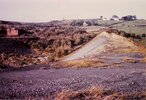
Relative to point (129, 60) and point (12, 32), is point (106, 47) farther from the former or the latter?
point (12, 32)

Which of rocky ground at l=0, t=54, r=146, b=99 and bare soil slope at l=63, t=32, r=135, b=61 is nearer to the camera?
rocky ground at l=0, t=54, r=146, b=99

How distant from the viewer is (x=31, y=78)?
2173cm

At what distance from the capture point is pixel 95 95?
16062mm

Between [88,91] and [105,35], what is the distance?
29783 millimetres

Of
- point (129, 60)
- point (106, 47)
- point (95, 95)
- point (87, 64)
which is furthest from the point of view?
point (106, 47)

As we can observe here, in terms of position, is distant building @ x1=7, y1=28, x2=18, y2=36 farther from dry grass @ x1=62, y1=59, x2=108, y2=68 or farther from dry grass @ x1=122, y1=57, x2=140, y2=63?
dry grass @ x1=122, y1=57, x2=140, y2=63

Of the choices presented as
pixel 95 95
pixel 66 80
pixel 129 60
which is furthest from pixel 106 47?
pixel 95 95

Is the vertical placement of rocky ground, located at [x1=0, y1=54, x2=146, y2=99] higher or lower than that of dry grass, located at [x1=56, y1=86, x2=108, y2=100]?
lower

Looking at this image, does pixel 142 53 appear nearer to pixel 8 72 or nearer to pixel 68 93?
pixel 8 72

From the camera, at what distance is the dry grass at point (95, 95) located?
1581cm

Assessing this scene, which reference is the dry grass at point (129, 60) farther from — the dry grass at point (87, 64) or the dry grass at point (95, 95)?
the dry grass at point (95, 95)

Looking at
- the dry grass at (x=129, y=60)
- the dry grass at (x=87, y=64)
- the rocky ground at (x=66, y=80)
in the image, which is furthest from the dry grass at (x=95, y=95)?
the dry grass at (x=129, y=60)

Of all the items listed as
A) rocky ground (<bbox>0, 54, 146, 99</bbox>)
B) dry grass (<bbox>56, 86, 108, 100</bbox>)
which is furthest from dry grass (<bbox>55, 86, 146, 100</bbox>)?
rocky ground (<bbox>0, 54, 146, 99</bbox>)

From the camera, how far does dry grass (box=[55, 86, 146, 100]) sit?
15.8 m
